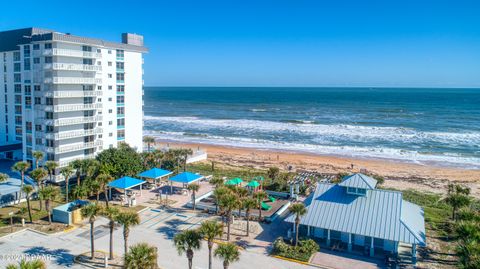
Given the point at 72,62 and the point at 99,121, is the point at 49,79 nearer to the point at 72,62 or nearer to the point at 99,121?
the point at 72,62

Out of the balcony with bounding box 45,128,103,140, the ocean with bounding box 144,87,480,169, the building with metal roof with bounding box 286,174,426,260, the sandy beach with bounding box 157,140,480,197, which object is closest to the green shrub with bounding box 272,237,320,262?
the building with metal roof with bounding box 286,174,426,260

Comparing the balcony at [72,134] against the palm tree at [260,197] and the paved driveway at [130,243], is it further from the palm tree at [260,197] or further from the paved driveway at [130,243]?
the palm tree at [260,197]

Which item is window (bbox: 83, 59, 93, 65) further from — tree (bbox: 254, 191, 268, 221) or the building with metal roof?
the building with metal roof

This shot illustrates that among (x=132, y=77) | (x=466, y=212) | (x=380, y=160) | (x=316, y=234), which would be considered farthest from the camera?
(x=380, y=160)

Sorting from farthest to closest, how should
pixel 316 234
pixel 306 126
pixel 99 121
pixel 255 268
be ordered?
pixel 306 126, pixel 99 121, pixel 316 234, pixel 255 268

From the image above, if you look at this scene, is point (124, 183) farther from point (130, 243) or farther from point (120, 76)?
point (120, 76)

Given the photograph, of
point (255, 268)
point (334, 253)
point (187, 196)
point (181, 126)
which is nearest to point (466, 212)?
point (334, 253)

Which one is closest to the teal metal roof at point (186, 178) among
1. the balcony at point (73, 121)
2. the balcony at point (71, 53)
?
the balcony at point (73, 121)
